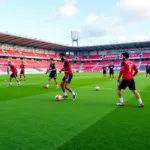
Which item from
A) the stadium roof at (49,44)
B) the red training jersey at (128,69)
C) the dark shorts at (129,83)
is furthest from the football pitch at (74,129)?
the stadium roof at (49,44)

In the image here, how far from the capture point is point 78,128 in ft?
18.4

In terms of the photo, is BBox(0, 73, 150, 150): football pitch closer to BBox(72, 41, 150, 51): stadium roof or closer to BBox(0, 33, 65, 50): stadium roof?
BBox(0, 33, 65, 50): stadium roof

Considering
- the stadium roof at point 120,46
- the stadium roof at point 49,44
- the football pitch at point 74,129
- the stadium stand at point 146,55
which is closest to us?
the football pitch at point 74,129

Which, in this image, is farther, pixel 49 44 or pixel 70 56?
pixel 70 56

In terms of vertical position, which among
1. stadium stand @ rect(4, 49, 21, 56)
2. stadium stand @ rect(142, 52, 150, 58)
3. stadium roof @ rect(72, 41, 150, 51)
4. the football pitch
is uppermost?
stadium roof @ rect(72, 41, 150, 51)

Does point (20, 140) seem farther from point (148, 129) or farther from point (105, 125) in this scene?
point (148, 129)

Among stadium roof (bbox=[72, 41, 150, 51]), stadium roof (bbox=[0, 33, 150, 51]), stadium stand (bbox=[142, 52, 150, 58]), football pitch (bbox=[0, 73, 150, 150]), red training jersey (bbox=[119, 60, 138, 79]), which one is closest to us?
football pitch (bbox=[0, 73, 150, 150])

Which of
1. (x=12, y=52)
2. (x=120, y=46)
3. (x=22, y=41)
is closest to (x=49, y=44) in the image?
(x=22, y=41)

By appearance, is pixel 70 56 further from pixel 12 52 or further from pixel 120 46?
pixel 12 52

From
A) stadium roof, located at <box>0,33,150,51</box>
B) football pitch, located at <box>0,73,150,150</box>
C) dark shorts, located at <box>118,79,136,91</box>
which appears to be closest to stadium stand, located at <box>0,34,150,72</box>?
stadium roof, located at <box>0,33,150,51</box>

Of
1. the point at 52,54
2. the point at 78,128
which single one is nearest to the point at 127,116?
the point at 78,128

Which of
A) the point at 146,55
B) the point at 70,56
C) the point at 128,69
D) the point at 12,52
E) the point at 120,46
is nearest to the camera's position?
the point at 128,69

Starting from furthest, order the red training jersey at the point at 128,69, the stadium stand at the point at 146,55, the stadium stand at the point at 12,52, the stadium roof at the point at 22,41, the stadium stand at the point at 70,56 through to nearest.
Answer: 1. the stadium stand at the point at 146,55
2. the stadium stand at the point at 70,56
3. the stadium stand at the point at 12,52
4. the stadium roof at the point at 22,41
5. the red training jersey at the point at 128,69

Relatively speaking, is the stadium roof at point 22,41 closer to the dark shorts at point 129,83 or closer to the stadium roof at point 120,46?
the stadium roof at point 120,46
